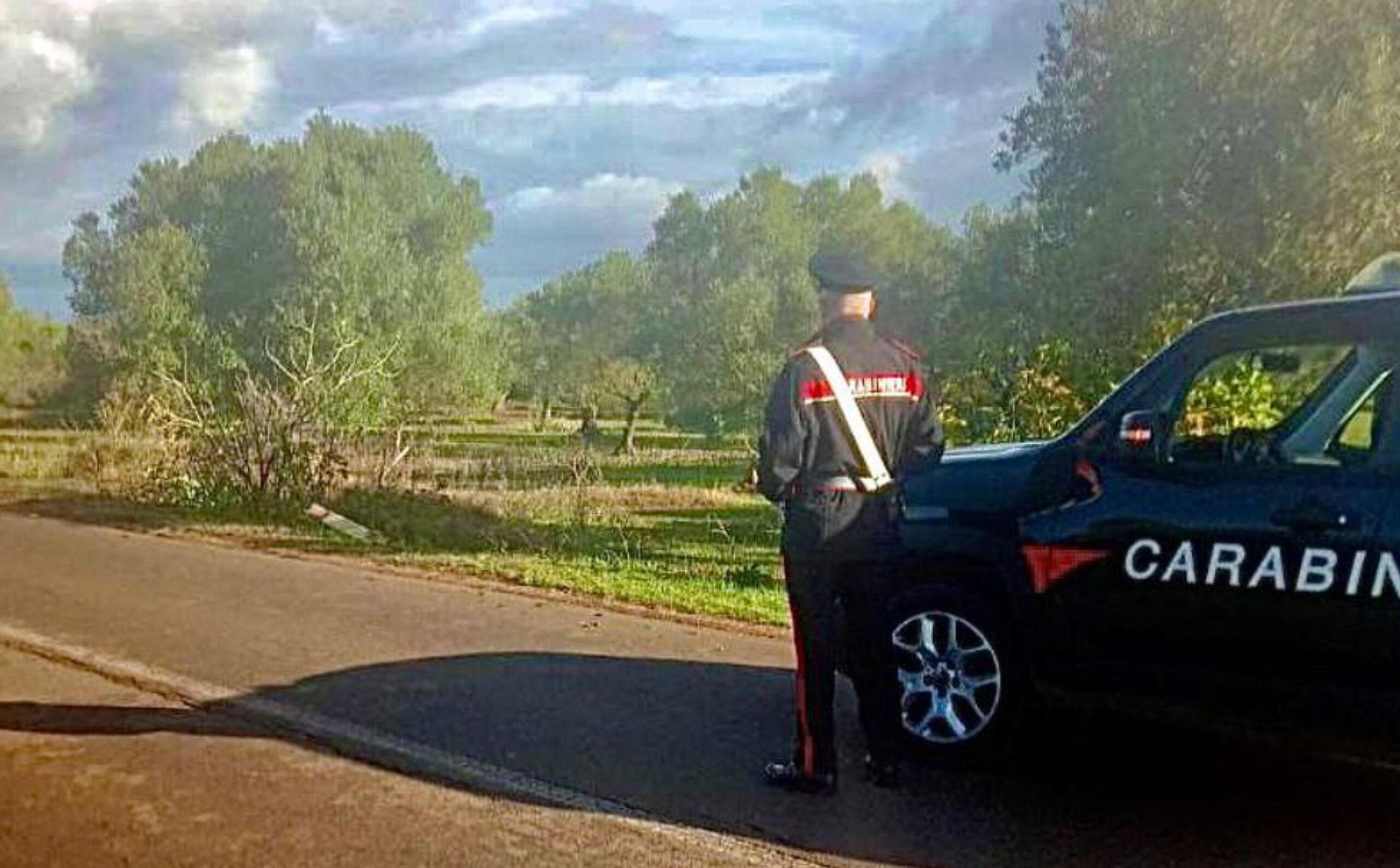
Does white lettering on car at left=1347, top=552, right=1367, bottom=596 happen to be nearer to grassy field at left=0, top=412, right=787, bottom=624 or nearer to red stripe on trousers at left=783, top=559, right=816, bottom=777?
red stripe on trousers at left=783, top=559, right=816, bottom=777

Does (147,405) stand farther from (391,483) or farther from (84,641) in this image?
(84,641)

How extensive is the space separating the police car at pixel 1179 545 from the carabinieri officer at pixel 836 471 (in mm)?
302

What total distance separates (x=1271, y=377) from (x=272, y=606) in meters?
6.90

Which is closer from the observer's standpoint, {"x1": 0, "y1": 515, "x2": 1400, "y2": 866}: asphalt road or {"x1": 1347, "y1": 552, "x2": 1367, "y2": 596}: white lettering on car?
{"x1": 1347, "y1": 552, "x2": 1367, "y2": 596}: white lettering on car

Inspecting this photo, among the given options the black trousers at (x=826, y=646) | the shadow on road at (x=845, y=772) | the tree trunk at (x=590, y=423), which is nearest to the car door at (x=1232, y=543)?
the shadow on road at (x=845, y=772)

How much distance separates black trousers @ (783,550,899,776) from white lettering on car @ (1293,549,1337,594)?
1566 millimetres

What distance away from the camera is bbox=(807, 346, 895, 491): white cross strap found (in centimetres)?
508

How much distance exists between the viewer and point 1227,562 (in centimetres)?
463

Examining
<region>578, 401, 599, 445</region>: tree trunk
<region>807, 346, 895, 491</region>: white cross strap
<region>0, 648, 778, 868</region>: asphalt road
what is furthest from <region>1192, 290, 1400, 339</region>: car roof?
<region>578, 401, 599, 445</region>: tree trunk

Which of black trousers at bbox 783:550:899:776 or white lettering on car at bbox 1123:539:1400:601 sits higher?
white lettering on car at bbox 1123:539:1400:601

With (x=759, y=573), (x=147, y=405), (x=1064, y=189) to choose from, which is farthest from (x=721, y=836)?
(x=147, y=405)

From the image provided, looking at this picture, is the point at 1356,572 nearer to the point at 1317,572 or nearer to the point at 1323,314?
the point at 1317,572

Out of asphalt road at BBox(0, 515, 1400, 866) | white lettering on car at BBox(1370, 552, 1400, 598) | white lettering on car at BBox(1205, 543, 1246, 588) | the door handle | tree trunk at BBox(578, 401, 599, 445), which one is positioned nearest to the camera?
white lettering on car at BBox(1370, 552, 1400, 598)

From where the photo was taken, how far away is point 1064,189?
607 inches
